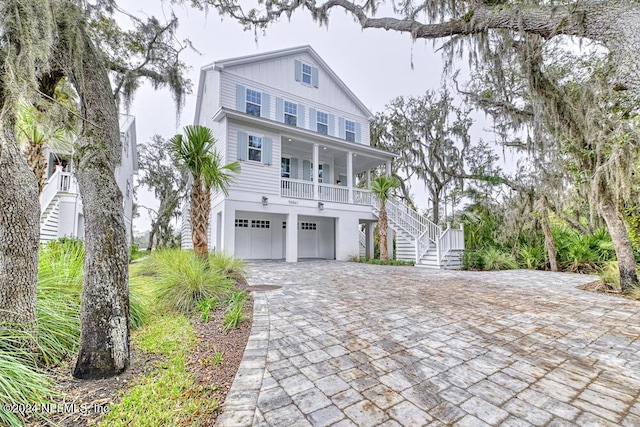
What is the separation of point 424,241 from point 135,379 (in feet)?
33.8

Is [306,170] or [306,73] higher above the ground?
[306,73]

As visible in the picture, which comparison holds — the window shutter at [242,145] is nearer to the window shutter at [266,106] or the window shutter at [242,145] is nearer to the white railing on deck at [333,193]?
the window shutter at [266,106]

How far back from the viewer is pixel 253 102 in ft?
40.9

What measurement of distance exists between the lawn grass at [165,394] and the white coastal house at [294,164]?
696cm

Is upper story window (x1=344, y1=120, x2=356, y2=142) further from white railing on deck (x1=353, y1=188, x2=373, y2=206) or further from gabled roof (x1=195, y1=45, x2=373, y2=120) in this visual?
white railing on deck (x1=353, y1=188, x2=373, y2=206)

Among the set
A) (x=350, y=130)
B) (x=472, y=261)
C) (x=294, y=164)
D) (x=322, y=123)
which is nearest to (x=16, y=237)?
(x=472, y=261)

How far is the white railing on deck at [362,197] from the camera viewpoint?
13266 mm

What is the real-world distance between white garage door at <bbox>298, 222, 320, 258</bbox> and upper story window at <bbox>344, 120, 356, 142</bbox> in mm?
5228

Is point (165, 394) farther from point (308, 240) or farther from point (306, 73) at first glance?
point (306, 73)

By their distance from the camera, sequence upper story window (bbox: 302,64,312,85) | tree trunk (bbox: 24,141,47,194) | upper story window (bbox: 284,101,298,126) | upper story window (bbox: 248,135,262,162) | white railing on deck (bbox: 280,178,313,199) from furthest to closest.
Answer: upper story window (bbox: 302,64,312,85)
upper story window (bbox: 284,101,298,126)
white railing on deck (bbox: 280,178,313,199)
upper story window (bbox: 248,135,262,162)
tree trunk (bbox: 24,141,47,194)

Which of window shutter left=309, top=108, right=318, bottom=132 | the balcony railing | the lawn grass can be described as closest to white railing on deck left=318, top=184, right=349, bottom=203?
the balcony railing

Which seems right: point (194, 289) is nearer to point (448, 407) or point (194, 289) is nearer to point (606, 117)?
point (448, 407)

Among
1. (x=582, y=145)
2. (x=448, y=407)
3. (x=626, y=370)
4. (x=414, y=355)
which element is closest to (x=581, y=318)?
(x=626, y=370)

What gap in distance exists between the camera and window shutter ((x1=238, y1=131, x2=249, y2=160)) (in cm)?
1071
